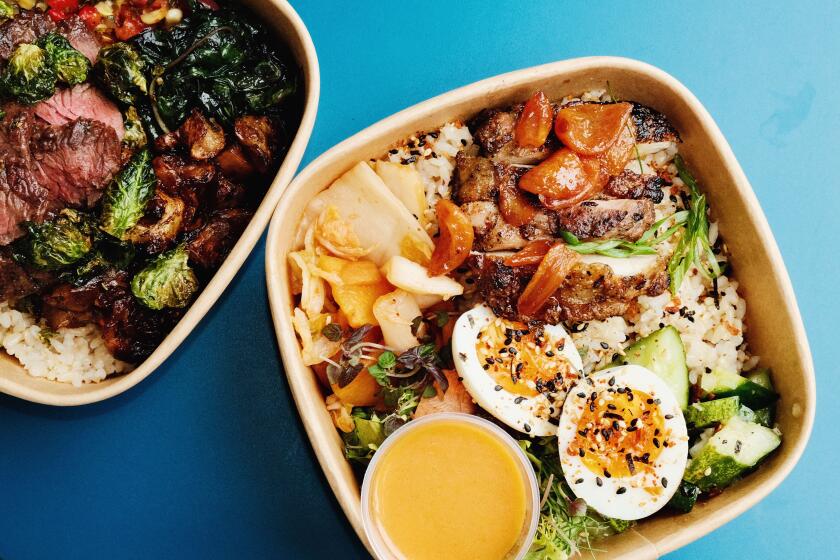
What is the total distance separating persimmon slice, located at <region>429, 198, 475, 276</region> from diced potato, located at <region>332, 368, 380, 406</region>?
54 centimetres

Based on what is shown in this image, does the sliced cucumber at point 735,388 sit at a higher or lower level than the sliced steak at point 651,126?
lower

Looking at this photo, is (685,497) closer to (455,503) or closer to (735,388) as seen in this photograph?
(735,388)

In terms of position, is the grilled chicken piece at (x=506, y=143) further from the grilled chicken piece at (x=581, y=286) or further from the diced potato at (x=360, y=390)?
the diced potato at (x=360, y=390)

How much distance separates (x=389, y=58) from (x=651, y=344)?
71.9 inches

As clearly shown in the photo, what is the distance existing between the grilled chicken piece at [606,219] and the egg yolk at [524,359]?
1.46 feet

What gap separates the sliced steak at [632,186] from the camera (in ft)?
9.42

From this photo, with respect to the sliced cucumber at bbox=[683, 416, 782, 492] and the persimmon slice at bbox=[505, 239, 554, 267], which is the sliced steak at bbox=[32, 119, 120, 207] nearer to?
the persimmon slice at bbox=[505, 239, 554, 267]

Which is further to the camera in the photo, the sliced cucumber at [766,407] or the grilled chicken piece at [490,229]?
the sliced cucumber at [766,407]

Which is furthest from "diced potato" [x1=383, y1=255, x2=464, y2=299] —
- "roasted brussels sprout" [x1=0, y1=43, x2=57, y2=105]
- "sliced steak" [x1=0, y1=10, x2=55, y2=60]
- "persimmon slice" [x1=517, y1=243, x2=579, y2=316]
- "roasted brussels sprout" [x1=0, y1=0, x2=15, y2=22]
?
"roasted brussels sprout" [x1=0, y1=0, x2=15, y2=22]

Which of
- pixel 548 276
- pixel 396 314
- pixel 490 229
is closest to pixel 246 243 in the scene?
pixel 396 314

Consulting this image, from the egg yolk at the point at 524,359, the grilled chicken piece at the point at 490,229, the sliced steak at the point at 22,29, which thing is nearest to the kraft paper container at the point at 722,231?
the grilled chicken piece at the point at 490,229

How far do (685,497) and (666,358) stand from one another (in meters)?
0.57


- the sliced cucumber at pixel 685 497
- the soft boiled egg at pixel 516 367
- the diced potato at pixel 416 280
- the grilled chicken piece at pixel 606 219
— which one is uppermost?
the grilled chicken piece at pixel 606 219

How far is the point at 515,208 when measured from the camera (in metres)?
2.82
